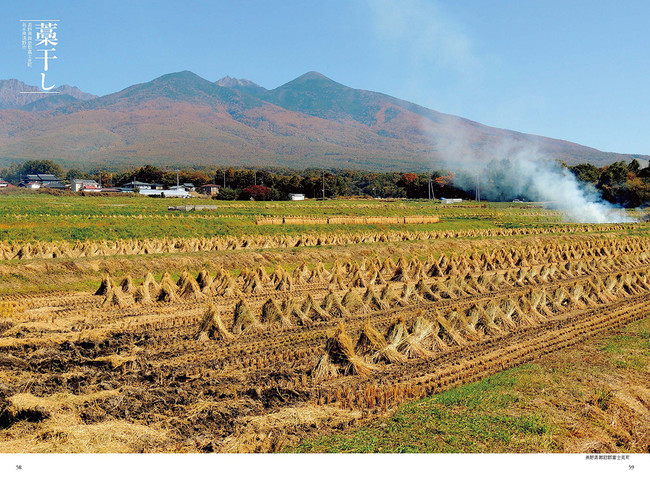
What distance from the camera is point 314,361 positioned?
11.4 m

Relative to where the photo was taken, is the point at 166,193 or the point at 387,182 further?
the point at 387,182

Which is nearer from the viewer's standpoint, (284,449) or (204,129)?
(284,449)

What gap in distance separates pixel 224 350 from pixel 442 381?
15.5 feet

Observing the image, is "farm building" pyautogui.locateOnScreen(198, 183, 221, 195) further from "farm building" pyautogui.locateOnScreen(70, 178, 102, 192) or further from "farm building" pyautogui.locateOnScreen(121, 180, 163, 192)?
"farm building" pyautogui.locateOnScreen(70, 178, 102, 192)

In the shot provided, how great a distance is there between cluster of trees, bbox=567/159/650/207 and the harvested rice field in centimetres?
5958

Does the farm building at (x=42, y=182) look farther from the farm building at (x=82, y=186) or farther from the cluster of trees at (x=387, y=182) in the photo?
the farm building at (x=82, y=186)

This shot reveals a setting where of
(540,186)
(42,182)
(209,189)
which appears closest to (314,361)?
(540,186)

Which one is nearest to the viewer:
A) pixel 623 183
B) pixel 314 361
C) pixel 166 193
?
pixel 314 361

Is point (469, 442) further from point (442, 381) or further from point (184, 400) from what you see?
point (184, 400)

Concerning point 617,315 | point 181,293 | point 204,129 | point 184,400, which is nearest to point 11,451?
point 184,400

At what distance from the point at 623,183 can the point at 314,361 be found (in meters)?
77.3

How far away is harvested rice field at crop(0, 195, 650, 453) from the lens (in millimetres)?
7984

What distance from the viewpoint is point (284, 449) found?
7.54 metres

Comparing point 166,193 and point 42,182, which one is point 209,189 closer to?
point 166,193
